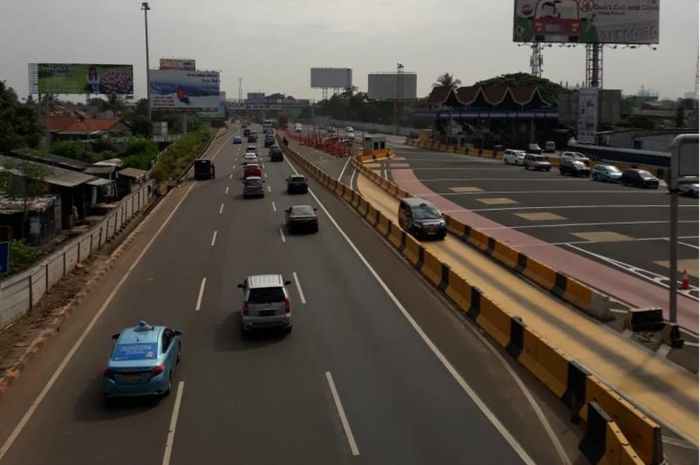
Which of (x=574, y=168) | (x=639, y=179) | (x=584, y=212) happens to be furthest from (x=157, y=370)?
(x=574, y=168)

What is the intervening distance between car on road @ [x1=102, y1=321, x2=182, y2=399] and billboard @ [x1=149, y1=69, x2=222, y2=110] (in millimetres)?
86789

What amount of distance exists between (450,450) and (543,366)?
4.35 meters

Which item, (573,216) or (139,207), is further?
(139,207)

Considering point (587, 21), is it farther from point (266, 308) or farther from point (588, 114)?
point (266, 308)

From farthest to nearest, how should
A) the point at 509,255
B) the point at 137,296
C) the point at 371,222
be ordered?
the point at 371,222
the point at 509,255
the point at 137,296

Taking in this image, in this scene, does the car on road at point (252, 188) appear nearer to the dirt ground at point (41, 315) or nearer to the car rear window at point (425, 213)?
the car rear window at point (425, 213)

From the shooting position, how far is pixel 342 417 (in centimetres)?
1438

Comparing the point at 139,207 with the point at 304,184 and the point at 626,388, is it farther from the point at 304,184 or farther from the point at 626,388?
the point at 626,388

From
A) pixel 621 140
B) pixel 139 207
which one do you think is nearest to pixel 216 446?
pixel 139 207

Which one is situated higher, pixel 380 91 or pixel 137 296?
pixel 380 91

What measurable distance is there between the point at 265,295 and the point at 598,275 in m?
14.0

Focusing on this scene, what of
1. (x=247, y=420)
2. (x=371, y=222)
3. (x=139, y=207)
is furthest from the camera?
(x=139, y=207)

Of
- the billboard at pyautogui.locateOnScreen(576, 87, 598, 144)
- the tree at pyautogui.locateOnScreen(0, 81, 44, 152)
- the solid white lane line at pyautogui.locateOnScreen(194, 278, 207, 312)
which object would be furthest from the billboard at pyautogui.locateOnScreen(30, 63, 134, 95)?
the solid white lane line at pyautogui.locateOnScreen(194, 278, 207, 312)

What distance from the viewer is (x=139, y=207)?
46.5 metres
